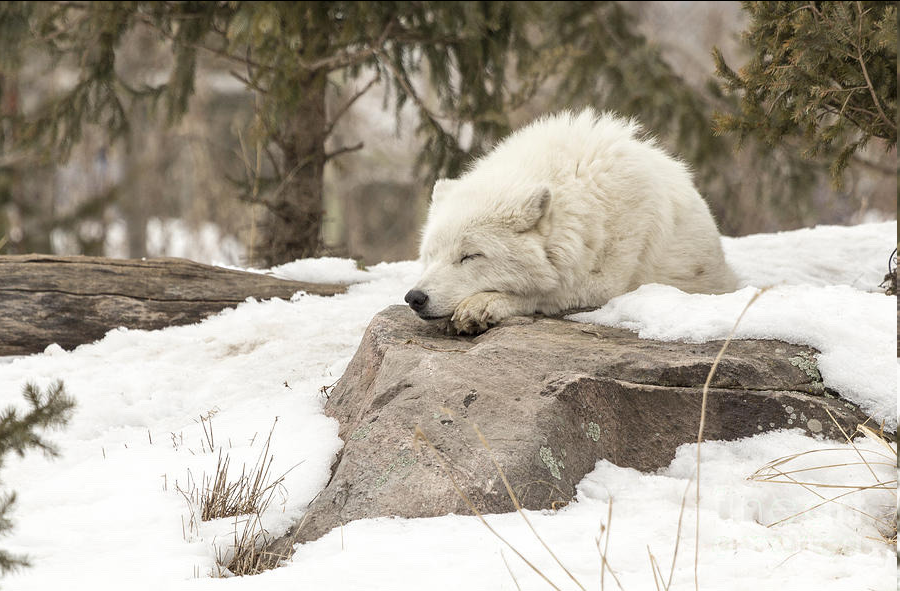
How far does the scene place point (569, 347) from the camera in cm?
342

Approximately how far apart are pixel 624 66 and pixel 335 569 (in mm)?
7592

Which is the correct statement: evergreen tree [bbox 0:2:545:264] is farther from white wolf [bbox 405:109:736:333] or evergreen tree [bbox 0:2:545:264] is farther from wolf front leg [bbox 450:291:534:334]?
wolf front leg [bbox 450:291:534:334]

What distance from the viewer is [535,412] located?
9.44ft

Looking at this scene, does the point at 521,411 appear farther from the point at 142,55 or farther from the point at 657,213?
the point at 142,55

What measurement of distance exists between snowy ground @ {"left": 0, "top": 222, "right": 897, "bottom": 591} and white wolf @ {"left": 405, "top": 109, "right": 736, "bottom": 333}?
0.37 metres

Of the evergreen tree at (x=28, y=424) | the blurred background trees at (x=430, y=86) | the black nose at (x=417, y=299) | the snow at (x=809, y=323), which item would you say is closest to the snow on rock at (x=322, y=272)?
the blurred background trees at (x=430, y=86)

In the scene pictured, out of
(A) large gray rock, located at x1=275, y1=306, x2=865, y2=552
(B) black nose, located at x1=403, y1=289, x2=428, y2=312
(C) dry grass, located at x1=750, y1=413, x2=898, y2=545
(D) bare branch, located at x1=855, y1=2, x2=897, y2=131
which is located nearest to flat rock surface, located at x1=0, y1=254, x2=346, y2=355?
(B) black nose, located at x1=403, y1=289, x2=428, y2=312

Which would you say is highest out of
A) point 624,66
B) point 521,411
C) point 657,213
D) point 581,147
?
point 624,66

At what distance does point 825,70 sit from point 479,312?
2365 mm

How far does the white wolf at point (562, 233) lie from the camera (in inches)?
164

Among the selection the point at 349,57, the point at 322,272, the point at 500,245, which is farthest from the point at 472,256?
the point at 349,57

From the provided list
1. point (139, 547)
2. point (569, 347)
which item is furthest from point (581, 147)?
point (139, 547)

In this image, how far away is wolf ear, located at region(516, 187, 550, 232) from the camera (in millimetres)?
4145

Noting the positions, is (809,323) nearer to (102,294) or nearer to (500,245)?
(500,245)
